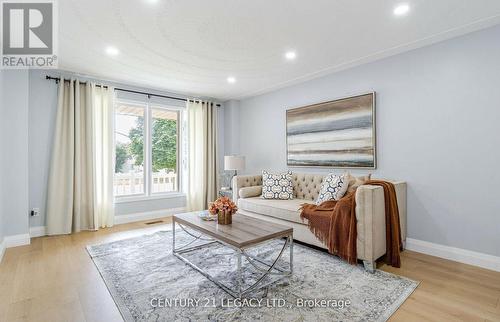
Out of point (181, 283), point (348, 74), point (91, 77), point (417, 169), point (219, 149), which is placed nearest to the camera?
point (181, 283)

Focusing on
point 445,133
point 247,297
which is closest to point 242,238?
point 247,297

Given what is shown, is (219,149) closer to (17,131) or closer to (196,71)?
(196,71)

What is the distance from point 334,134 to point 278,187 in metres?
1.20

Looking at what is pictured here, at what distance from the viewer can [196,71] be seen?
3.88 metres

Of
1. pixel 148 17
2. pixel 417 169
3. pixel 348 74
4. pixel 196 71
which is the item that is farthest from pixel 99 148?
pixel 417 169

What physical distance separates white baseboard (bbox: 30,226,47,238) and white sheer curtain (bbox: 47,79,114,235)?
131 mm

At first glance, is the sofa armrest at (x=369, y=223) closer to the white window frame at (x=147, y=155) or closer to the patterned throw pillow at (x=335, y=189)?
the patterned throw pillow at (x=335, y=189)

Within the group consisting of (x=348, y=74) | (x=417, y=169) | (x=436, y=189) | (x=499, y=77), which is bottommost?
(x=436, y=189)

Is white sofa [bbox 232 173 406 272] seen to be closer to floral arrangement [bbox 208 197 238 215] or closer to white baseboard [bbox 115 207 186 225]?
floral arrangement [bbox 208 197 238 215]

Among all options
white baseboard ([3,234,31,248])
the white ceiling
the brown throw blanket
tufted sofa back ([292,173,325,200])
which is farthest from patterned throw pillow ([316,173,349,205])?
white baseboard ([3,234,31,248])

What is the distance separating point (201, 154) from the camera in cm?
543

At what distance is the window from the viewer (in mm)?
4711

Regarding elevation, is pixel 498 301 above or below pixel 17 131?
below

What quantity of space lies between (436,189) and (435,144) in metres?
0.53
